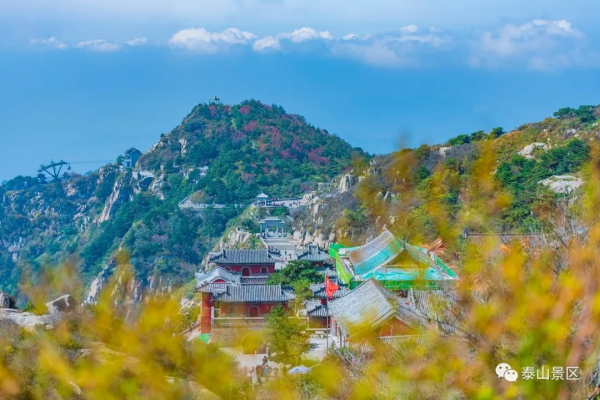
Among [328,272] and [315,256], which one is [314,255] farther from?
[328,272]

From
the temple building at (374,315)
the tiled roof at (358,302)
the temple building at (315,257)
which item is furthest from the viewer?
the temple building at (315,257)

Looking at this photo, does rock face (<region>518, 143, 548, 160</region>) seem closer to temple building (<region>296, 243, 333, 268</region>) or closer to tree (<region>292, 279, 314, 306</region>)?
temple building (<region>296, 243, 333, 268</region>)

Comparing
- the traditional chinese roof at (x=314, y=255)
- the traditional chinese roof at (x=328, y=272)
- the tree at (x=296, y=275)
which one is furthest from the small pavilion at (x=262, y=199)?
the tree at (x=296, y=275)

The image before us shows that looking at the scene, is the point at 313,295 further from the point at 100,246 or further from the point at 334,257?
the point at 100,246

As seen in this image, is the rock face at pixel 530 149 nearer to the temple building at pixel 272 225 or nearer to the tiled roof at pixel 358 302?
the temple building at pixel 272 225

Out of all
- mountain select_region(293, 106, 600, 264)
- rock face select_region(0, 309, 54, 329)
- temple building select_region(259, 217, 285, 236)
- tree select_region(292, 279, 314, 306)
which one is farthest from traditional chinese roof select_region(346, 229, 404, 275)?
temple building select_region(259, 217, 285, 236)

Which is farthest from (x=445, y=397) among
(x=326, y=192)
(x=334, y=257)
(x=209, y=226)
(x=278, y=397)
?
(x=209, y=226)
